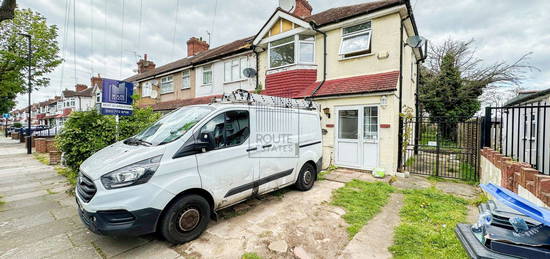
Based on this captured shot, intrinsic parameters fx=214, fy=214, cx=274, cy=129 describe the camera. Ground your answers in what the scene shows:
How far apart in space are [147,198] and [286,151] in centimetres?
286

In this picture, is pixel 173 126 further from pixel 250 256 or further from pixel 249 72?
pixel 249 72

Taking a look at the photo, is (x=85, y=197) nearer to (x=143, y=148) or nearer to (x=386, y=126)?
(x=143, y=148)

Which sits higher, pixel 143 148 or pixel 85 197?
pixel 143 148

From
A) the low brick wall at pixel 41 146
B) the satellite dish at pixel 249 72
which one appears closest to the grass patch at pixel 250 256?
the satellite dish at pixel 249 72

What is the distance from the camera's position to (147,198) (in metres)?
2.79

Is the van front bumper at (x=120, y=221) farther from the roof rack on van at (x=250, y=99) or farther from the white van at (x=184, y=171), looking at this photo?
the roof rack on van at (x=250, y=99)

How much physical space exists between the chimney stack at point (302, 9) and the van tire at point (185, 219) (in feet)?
39.9

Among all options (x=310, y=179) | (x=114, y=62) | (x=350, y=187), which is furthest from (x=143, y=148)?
(x=114, y=62)

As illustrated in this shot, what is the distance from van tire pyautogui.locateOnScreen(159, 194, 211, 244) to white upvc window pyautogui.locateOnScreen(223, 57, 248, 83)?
10.2 m

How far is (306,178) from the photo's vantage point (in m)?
5.52

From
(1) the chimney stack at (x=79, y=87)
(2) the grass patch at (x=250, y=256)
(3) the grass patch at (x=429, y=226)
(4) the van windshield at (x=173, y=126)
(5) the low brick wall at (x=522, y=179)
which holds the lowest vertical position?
(2) the grass patch at (x=250, y=256)

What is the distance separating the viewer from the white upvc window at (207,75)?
46.8ft

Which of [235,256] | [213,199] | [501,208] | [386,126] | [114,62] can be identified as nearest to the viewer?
[501,208]

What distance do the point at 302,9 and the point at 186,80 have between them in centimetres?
948
